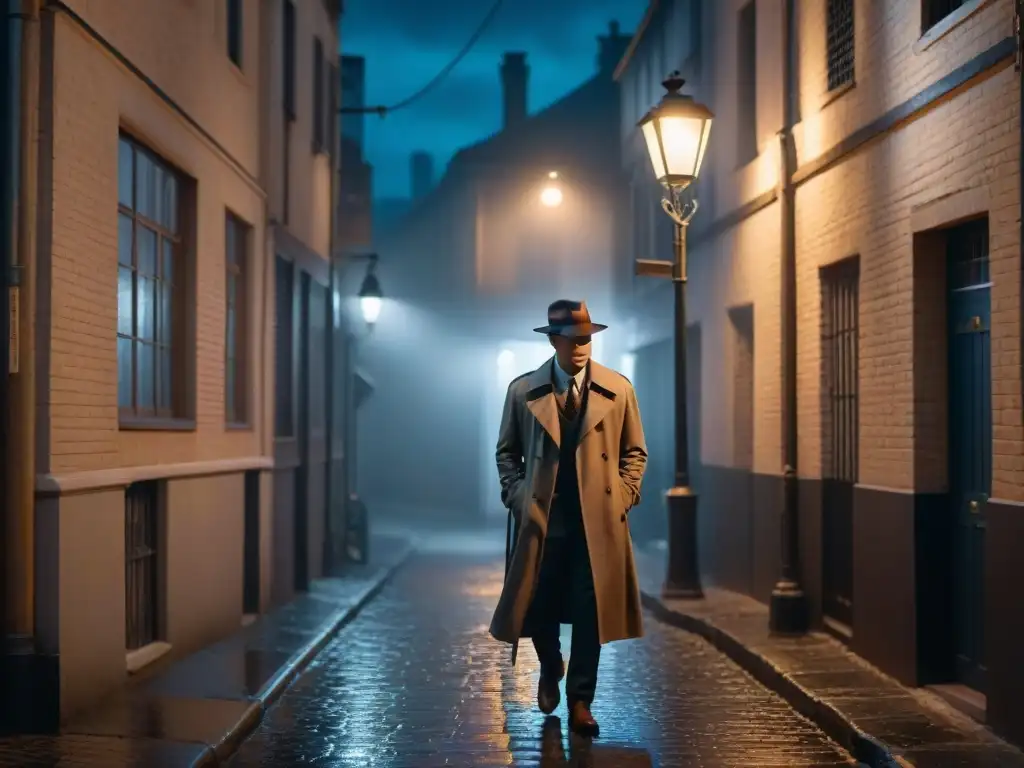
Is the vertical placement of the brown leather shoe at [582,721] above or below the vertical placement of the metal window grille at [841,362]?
below

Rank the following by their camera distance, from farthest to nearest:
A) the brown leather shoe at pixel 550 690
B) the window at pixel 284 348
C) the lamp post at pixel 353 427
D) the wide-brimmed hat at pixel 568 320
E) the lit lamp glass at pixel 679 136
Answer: the lamp post at pixel 353 427 < the window at pixel 284 348 < the lit lamp glass at pixel 679 136 < the brown leather shoe at pixel 550 690 < the wide-brimmed hat at pixel 568 320

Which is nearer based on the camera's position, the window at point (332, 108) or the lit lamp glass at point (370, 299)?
the window at point (332, 108)

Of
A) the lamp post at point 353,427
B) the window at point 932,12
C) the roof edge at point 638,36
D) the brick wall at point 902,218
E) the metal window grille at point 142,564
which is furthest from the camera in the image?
the roof edge at point 638,36

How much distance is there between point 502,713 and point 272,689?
1.45m

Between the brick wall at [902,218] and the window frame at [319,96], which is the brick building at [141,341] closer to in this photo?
the window frame at [319,96]

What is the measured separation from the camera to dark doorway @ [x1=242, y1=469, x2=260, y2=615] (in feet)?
A: 41.8

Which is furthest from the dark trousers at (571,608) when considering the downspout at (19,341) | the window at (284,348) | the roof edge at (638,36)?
the roof edge at (638,36)

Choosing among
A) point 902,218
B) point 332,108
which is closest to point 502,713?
point 902,218

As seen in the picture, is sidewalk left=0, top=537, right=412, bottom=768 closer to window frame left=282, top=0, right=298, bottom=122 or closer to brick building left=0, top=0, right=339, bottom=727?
brick building left=0, top=0, right=339, bottom=727

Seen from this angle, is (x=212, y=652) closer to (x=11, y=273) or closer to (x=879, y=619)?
(x=11, y=273)

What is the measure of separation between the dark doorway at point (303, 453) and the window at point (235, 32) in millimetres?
3783

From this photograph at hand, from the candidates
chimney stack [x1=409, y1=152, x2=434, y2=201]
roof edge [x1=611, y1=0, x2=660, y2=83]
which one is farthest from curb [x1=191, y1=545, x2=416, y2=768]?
chimney stack [x1=409, y1=152, x2=434, y2=201]

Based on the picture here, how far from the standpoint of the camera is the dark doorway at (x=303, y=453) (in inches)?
598

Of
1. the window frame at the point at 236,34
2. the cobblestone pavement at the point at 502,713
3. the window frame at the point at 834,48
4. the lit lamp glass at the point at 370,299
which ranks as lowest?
the cobblestone pavement at the point at 502,713
